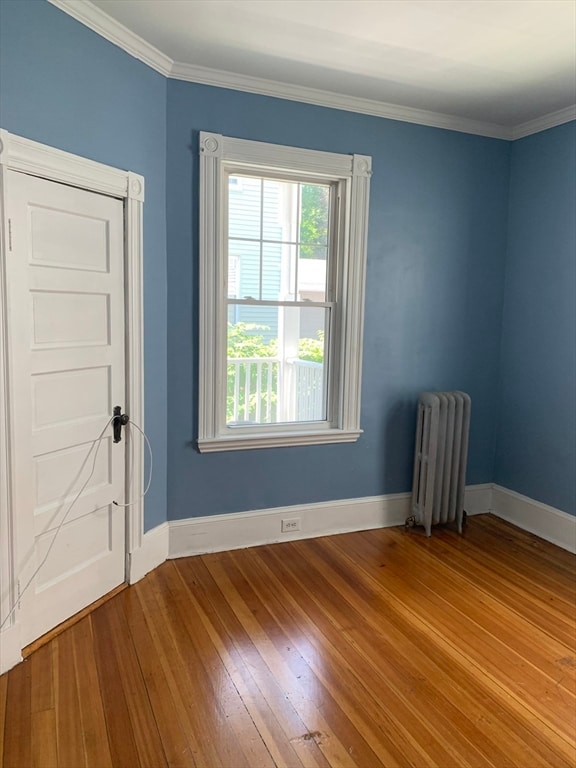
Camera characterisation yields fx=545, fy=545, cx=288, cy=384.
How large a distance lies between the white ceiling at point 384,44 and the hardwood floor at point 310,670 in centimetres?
281

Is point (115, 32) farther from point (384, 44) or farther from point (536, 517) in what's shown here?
point (536, 517)

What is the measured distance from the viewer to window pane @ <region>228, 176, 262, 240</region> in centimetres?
329

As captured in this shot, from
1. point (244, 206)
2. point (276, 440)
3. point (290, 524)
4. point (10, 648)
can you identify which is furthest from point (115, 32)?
point (290, 524)

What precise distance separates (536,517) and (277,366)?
83.7 inches

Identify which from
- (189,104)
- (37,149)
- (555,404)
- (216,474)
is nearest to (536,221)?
(555,404)

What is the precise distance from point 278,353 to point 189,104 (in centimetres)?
153

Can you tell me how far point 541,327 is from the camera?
3.80 meters

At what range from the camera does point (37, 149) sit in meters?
2.22

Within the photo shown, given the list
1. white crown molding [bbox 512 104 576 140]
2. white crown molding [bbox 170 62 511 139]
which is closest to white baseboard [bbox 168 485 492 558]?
white crown molding [bbox 170 62 511 139]

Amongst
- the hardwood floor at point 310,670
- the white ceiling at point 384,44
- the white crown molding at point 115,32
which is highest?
the white ceiling at point 384,44

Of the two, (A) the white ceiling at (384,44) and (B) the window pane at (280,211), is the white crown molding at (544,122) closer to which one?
(A) the white ceiling at (384,44)

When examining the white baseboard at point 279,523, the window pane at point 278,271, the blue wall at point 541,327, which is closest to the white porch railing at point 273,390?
the window pane at point 278,271

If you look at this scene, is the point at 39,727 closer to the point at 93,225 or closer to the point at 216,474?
the point at 216,474

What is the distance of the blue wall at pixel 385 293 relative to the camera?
3133 mm
